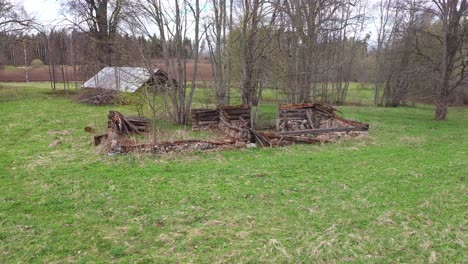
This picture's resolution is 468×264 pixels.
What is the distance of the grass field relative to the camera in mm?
3799

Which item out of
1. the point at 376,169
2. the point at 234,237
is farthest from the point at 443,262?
the point at 376,169

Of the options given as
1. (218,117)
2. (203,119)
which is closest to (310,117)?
(218,117)

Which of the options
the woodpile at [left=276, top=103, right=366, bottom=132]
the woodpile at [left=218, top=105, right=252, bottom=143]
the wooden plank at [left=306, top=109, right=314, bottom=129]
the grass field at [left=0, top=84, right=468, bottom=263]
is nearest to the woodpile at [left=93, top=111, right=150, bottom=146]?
the grass field at [left=0, top=84, right=468, bottom=263]

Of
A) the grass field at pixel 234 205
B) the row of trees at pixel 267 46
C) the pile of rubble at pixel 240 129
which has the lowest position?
the grass field at pixel 234 205

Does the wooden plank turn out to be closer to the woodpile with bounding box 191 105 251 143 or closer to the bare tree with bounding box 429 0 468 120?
the woodpile with bounding box 191 105 251 143

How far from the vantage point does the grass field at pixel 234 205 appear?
12.5 ft

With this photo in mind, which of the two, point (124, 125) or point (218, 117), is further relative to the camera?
point (218, 117)

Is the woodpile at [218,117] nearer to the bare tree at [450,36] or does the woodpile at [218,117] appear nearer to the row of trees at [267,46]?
the row of trees at [267,46]

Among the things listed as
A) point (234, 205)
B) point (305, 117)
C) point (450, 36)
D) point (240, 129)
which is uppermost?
point (450, 36)

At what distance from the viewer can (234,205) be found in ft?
16.8

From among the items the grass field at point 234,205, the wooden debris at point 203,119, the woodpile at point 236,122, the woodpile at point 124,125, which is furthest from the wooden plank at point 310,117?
the woodpile at point 124,125

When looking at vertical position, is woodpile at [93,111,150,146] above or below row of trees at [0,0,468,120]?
below

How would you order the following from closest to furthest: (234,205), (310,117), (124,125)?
(234,205) < (124,125) < (310,117)

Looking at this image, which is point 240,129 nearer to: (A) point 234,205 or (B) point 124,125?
(B) point 124,125
